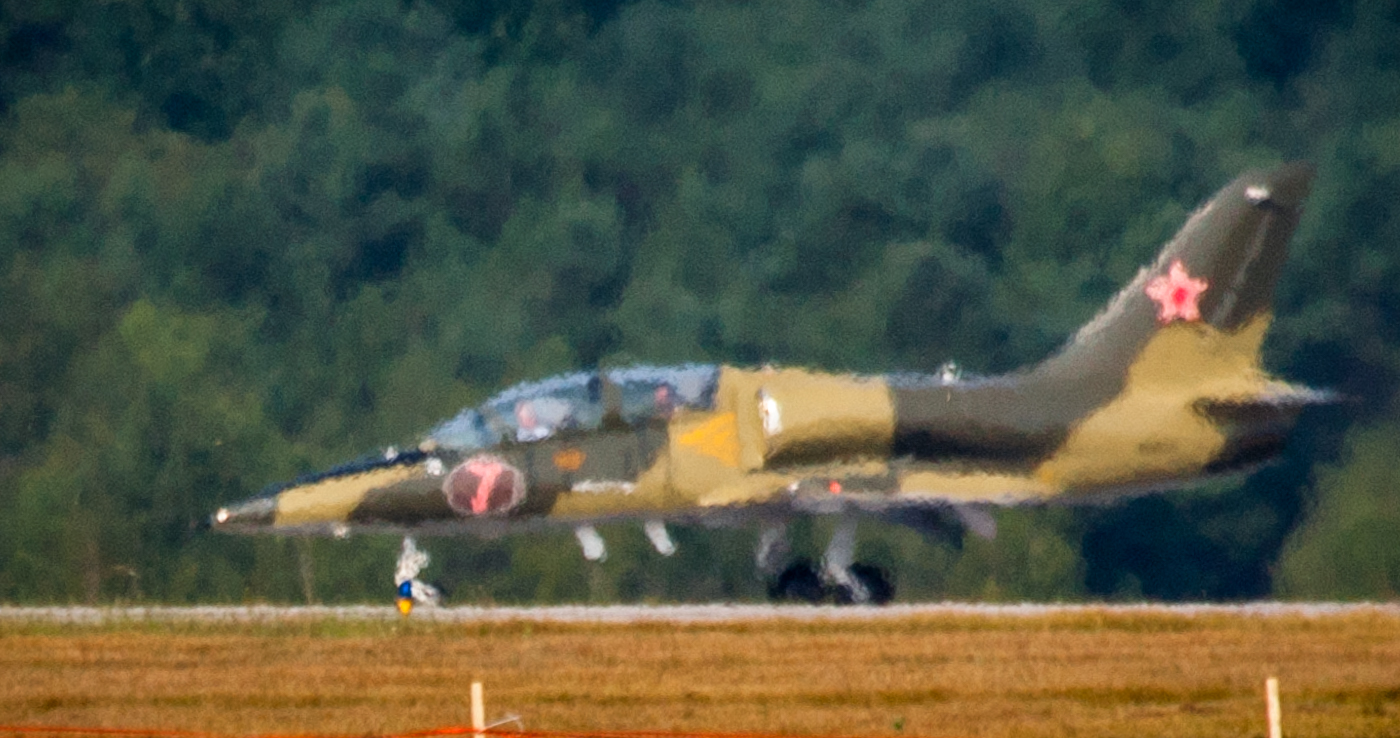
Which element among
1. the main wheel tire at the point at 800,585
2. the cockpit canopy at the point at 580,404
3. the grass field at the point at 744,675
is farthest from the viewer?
the main wheel tire at the point at 800,585

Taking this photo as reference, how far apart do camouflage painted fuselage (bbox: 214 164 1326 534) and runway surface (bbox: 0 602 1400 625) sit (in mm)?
1034

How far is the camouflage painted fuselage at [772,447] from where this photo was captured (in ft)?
87.0

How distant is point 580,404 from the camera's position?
26453mm

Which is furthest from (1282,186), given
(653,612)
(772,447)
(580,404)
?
(653,612)

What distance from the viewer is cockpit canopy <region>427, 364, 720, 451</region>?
2647 cm

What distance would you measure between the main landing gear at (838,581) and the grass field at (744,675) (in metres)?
2.54

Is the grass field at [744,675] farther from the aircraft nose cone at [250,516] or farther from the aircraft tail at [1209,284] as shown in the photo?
the aircraft tail at [1209,284]

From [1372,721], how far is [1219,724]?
1.05 m

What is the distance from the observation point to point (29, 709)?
19.7 m

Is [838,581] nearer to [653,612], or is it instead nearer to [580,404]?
[653,612]

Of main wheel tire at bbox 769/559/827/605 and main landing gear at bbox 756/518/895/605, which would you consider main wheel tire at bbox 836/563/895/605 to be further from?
main wheel tire at bbox 769/559/827/605

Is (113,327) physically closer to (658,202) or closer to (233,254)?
(233,254)

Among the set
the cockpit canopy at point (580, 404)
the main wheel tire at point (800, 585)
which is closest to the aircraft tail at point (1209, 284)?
the main wheel tire at point (800, 585)

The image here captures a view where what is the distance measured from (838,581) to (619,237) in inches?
1234
